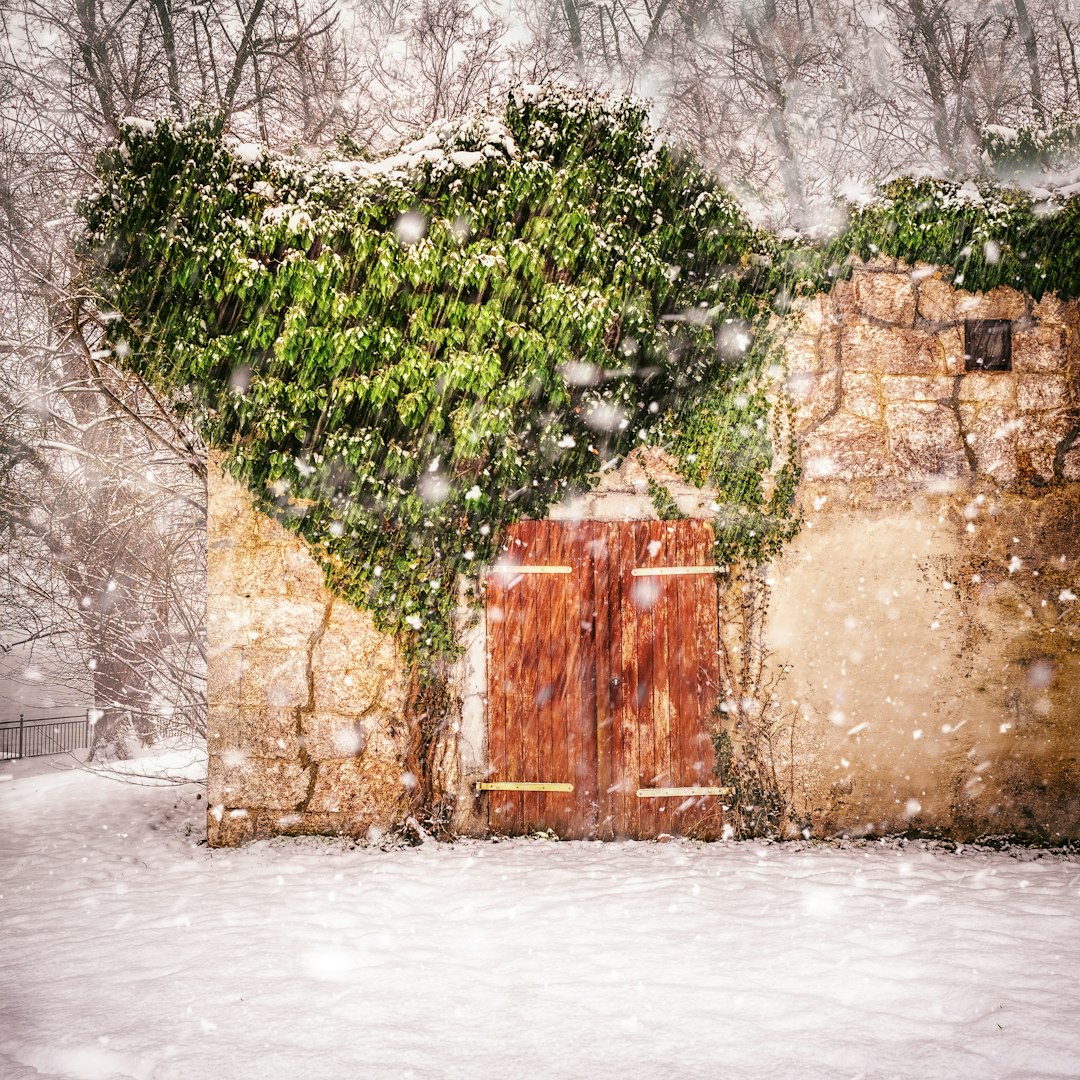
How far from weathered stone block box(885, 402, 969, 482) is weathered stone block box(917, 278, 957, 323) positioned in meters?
0.55

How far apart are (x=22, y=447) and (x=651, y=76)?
29.3 ft

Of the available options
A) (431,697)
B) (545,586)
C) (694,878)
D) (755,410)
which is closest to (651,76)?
(755,410)

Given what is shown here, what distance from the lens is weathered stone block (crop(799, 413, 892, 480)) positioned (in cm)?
464

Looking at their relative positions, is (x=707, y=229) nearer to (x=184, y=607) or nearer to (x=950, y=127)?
(x=184, y=607)

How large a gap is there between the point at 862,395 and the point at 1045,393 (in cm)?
109

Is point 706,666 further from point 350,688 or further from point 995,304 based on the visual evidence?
point 995,304

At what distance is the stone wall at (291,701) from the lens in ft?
15.0

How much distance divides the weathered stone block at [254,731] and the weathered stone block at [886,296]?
4385mm

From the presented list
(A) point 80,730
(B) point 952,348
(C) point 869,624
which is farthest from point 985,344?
(A) point 80,730

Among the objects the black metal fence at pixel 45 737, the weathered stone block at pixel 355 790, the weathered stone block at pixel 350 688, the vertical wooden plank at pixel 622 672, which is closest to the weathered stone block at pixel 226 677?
the weathered stone block at pixel 350 688

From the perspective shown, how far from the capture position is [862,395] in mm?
4684

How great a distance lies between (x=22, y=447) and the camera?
7004 mm

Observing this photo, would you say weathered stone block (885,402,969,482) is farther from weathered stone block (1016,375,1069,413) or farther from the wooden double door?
the wooden double door

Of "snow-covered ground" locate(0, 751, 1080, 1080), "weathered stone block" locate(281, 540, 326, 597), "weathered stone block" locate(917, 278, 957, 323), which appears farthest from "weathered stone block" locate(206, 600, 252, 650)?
"weathered stone block" locate(917, 278, 957, 323)
